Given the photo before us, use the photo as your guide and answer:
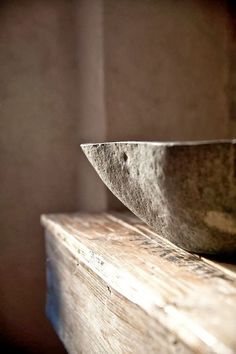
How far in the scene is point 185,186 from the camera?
531 mm

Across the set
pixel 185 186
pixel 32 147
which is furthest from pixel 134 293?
pixel 32 147

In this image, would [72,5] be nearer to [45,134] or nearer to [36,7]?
[36,7]

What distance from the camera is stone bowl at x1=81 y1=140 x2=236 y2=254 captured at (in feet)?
1.66

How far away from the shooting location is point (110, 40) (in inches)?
48.0

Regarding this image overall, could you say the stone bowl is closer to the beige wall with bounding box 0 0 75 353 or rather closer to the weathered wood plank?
the weathered wood plank

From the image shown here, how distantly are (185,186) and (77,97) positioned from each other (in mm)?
938

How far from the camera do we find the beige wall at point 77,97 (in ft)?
4.09

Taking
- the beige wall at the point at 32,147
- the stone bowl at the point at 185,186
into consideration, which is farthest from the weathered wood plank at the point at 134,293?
the beige wall at the point at 32,147

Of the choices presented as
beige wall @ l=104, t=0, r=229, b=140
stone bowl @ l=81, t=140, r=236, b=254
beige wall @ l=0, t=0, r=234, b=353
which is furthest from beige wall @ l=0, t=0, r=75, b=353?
stone bowl @ l=81, t=140, r=236, b=254

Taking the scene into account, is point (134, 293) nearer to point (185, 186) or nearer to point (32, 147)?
point (185, 186)

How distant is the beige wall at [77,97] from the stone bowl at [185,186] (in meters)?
0.61

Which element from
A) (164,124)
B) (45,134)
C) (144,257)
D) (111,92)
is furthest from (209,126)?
(144,257)

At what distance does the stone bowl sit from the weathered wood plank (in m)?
0.05

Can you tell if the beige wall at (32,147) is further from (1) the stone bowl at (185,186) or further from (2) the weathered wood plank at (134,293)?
(1) the stone bowl at (185,186)
